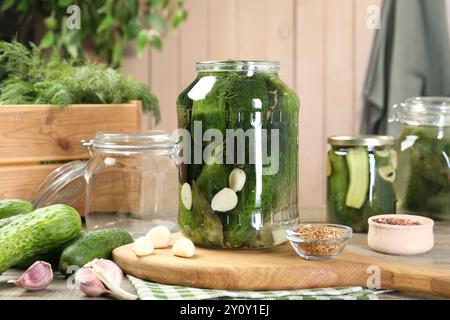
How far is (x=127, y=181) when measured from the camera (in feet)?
3.75

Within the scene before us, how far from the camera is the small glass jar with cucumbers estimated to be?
3.66ft

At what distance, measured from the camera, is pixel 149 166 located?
1.13 m

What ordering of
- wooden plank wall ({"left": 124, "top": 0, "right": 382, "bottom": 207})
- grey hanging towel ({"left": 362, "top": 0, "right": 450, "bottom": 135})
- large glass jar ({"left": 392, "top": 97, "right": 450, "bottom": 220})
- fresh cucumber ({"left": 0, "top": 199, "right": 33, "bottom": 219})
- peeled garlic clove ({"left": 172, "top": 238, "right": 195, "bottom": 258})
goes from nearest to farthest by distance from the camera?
peeled garlic clove ({"left": 172, "top": 238, "right": 195, "bottom": 258})
fresh cucumber ({"left": 0, "top": 199, "right": 33, "bottom": 219})
large glass jar ({"left": 392, "top": 97, "right": 450, "bottom": 220})
grey hanging towel ({"left": 362, "top": 0, "right": 450, "bottom": 135})
wooden plank wall ({"left": 124, "top": 0, "right": 382, "bottom": 207})

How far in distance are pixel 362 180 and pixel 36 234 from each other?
52 cm

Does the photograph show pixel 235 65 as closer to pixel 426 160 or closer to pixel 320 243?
pixel 320 243

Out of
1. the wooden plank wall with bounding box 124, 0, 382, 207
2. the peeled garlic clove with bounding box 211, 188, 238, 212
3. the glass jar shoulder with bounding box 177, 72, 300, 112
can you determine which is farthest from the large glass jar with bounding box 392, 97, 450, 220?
the wooden plank wall with bounding box 124, 0, 382, 207

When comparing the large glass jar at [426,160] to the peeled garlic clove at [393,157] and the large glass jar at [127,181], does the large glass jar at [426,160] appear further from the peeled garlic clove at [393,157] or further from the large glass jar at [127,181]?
the large glass jar at [127,181]

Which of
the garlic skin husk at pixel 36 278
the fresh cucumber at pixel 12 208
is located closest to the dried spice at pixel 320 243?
the garlic skin husk at pixel 36 278

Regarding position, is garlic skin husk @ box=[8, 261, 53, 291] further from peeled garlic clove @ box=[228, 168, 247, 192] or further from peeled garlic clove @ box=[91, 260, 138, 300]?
peeled garlic clove @ box=[228, 168, 247, 192]

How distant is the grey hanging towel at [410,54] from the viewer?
210 centimetres

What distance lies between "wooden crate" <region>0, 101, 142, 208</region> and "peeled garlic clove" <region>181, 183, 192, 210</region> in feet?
1.18

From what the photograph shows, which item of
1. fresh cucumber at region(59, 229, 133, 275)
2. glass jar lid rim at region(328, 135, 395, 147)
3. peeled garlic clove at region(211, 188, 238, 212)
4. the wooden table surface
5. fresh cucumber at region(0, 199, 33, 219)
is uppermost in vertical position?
glass jar lid rim at region(328, 135, 395, 147)
